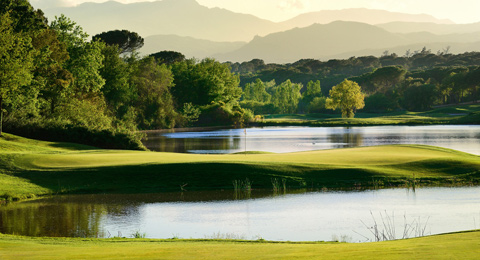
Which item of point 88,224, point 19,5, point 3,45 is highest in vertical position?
point 19,5

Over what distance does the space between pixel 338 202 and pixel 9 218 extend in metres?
14.4

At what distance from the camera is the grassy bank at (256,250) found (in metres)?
12.4

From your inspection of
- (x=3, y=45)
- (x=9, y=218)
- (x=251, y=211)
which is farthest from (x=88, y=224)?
(x=3, y=45)

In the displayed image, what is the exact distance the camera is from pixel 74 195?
3031 cm

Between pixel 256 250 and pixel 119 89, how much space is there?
8713 centimetres

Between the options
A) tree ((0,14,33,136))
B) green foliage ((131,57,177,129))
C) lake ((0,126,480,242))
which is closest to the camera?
lake ((0,126,480,242))

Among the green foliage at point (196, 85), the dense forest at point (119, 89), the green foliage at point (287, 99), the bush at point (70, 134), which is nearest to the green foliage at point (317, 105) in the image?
the dense forest at point (119, 89)

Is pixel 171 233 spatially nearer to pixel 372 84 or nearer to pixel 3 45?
pixel 3 45

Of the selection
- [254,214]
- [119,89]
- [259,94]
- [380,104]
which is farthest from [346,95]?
[254,214]

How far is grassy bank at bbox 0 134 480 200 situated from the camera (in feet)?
104

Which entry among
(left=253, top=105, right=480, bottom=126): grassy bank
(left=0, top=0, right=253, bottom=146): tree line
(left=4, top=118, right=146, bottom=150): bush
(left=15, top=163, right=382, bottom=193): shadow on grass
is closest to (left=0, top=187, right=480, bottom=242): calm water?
(left=15, top=163, right=382, bottom=193): shadow on grass

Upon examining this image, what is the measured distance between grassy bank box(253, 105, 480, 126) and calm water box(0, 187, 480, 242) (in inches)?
3849

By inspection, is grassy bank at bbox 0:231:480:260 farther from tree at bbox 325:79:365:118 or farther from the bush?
tree at bbox 325:79:365:118

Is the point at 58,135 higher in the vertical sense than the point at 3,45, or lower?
lower
